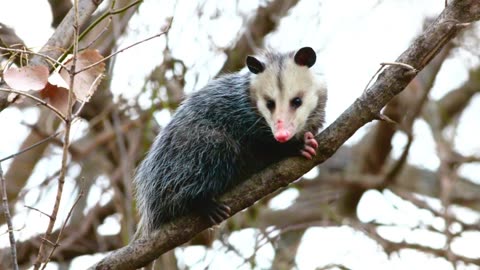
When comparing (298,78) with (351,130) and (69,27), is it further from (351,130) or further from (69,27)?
(69,27)

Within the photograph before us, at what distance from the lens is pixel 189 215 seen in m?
2.83

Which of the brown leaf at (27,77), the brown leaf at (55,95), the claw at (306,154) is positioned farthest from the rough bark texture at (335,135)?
the brown leaf at (27,77)

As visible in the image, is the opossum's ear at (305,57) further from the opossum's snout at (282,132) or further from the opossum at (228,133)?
the opossum's snout at (282,132)

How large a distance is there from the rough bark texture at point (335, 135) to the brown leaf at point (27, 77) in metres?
0.68

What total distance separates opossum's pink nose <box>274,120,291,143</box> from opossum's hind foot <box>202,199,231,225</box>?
30 cm

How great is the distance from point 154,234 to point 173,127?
529mm

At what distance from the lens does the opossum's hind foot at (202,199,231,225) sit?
2.71 meters

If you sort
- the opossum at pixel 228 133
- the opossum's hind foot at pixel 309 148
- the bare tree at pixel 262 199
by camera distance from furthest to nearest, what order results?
the bare tree at pixel 262 199 → the opossum at pixel 228 133 → the opossum's hind foot at pixel 309 148

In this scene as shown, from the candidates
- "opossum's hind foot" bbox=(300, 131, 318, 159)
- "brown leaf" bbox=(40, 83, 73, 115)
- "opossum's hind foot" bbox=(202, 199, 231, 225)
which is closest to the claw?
"opossum's hind foot" bbox=(300, 131, 318, 159)

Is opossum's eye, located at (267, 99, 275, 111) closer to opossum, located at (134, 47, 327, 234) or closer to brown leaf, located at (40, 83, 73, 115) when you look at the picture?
opossum, located at (134, 47, 327, 234)

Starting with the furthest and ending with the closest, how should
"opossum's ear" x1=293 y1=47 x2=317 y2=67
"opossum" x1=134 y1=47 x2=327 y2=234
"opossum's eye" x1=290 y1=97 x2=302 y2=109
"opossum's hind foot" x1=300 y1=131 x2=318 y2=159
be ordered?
"opossum's ear" x1=293 y1=47 x2=317 y2=67
"opossum's eye" x1=290 y1=97 x2=302 y2=109
"opossum" x1=134 y1=47 x2=327 y2=234
"opossum's hind foot" x1=300 y1=131 x2=318 y2=159

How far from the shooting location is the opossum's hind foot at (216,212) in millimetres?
2705

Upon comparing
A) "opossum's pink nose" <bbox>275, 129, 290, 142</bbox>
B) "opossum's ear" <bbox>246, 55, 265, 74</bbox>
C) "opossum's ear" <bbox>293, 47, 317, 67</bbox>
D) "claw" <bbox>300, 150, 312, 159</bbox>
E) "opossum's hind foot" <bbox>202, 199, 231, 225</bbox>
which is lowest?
"opossum's hind foot" <bbox>202, 199, 231, 225</bbox>

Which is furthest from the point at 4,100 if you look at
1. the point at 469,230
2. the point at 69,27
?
the point at 469,230
